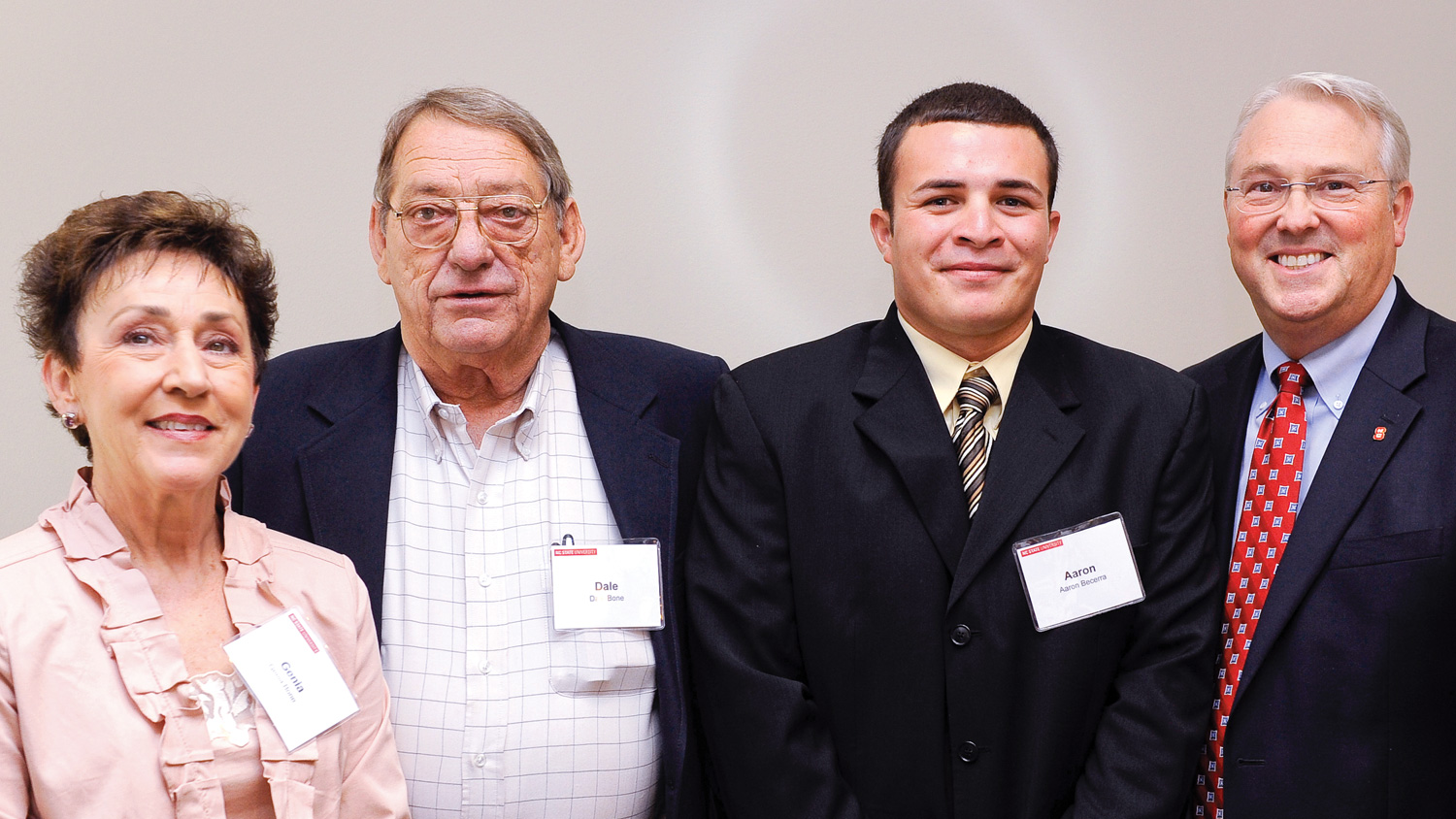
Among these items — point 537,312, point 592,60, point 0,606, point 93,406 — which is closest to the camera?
point 0,606

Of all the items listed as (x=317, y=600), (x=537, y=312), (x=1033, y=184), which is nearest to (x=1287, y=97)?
(x=1033, y=184)

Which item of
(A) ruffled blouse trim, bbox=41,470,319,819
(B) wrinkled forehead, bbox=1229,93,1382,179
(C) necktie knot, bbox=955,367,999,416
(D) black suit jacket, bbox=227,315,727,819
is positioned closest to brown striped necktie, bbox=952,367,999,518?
(C) necktie knot, bbox=955,367,999,416

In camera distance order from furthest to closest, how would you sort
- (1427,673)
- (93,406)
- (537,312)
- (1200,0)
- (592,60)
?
(1200,0) < (592,60) < (537,312) < (1427,673) < (93,406)

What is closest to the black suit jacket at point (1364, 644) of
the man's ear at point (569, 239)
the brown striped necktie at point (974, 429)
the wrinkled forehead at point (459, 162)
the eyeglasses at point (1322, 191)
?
the eyeglasses at point (1322, 191)

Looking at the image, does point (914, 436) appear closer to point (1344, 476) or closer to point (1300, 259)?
point (1344, 476)

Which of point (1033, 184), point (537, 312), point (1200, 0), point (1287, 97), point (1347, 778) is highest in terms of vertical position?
point (1200, 0)

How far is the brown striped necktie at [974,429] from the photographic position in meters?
2.20

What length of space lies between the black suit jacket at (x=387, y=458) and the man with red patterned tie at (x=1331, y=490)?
1067 mm

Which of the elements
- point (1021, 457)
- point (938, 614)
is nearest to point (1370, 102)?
point (1021, 457)

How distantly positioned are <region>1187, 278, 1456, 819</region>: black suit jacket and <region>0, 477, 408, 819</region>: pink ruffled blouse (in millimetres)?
1616

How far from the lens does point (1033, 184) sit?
2.24 m

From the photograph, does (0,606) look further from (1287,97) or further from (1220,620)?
(1287,97)

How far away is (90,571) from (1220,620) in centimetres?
195

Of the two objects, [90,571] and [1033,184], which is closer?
[90,571]
